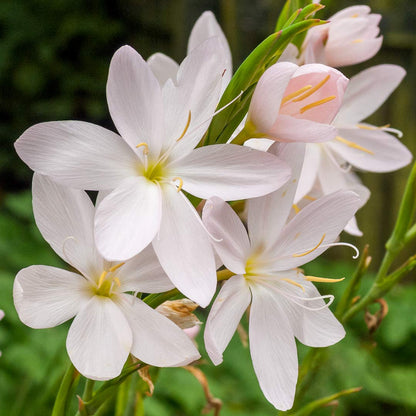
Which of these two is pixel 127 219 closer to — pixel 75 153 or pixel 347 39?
pixel 75 153

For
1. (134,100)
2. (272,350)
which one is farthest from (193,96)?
(272,350)

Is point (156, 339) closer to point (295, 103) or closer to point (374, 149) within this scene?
point (295, 103)

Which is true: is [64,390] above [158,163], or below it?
below

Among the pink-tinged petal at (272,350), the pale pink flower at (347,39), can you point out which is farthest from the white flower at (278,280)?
the pale pink flower at (347,39)

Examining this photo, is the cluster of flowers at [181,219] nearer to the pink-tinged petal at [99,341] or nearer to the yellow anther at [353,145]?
the pink-tinged petal at [99,341]

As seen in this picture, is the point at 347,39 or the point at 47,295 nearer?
the point at 47,295

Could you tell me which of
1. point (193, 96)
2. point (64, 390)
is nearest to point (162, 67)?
point (193, 96)

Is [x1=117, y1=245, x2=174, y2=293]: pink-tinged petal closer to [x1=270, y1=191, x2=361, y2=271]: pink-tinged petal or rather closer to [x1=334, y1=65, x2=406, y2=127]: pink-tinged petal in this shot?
[x1=270, y1=191, x2=361, y2=271]: pink-tinged petal
